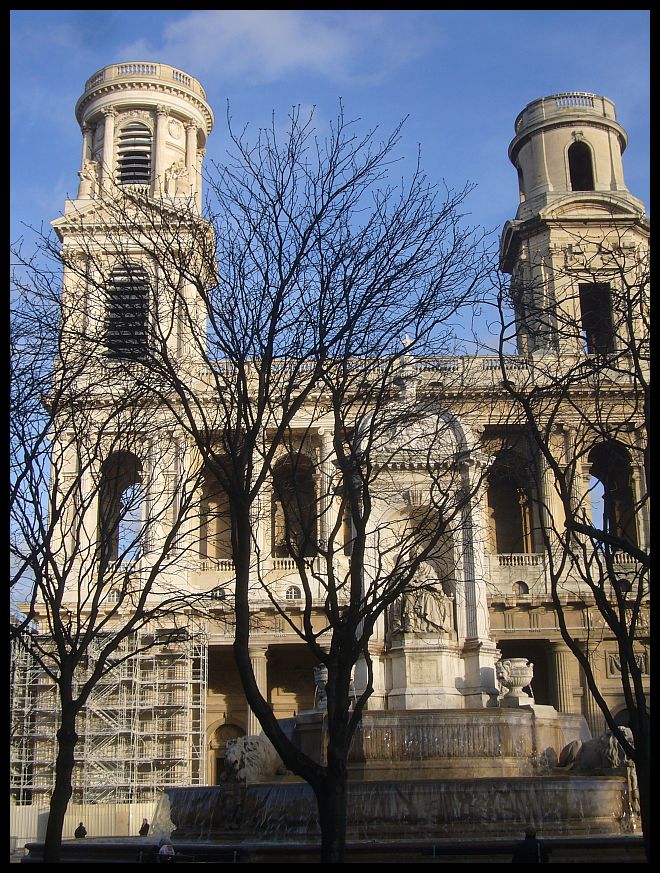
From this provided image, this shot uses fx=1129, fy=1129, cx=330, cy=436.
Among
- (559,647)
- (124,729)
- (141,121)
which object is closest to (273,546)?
(124,729)

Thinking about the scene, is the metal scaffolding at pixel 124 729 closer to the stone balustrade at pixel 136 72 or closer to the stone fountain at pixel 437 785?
the stone fountain at pixel 437 785

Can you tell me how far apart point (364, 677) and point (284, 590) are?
26879 mm

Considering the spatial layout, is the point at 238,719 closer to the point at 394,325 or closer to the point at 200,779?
the point at 200,779

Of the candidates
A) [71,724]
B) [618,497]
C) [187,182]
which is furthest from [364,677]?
[187,182]

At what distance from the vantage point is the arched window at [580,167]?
6209cm

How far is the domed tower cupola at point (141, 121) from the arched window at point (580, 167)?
2061cm

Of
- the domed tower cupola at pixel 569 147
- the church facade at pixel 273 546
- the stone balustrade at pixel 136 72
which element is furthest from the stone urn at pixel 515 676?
the stone balustrade at pixel 136 72

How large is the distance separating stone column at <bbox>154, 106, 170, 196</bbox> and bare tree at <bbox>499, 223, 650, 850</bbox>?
2129 cm

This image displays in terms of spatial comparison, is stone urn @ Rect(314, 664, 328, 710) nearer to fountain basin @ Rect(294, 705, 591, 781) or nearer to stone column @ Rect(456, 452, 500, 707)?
fountain basin @ Rect(294, 705, 591, 781)

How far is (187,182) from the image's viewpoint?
59.8m

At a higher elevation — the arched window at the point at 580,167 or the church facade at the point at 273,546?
the arched window at the point at 580,167

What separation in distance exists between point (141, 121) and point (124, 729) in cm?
3353

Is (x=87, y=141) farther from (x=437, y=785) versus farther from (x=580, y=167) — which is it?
(x=437, y=785)

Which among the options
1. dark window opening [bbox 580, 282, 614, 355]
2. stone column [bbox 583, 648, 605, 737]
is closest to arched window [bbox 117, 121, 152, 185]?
stone column [bbox 583, 648, 605, 737]
